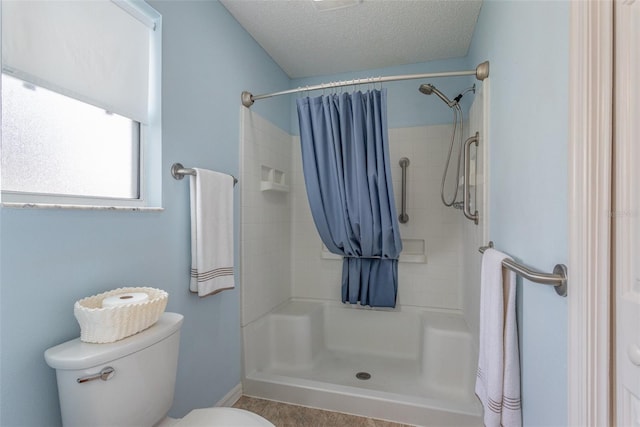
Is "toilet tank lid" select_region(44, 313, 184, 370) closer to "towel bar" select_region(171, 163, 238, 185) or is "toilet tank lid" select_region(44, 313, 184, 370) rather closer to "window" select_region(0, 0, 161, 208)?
"window" select_region(0, 0, 161, 208)

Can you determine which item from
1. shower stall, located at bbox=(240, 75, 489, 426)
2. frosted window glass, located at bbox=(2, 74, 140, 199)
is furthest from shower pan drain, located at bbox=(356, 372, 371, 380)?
frosted window glass, located at bbox=(2, 74, 140, 199)

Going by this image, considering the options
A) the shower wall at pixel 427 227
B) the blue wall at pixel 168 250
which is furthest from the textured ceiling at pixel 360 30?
the shower wall at pixel 427 227

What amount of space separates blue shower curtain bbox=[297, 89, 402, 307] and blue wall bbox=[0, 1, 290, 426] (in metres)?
0.53

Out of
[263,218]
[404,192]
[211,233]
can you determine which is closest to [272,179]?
[263,218]

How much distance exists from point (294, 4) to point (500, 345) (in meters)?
1.98

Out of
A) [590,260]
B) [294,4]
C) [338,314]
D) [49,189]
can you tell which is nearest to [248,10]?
[294,4]

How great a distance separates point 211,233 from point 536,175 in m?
1.39

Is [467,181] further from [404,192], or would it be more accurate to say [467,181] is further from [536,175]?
[536,175]

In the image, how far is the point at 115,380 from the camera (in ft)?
2.86

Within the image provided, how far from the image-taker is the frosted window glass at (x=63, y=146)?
870 millimetres

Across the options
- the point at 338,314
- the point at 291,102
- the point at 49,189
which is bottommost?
the point at 338,314

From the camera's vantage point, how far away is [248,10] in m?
1.76

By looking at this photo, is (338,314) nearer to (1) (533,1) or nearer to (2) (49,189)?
(2) (49,189)

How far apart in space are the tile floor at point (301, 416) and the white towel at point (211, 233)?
2.55 ft
